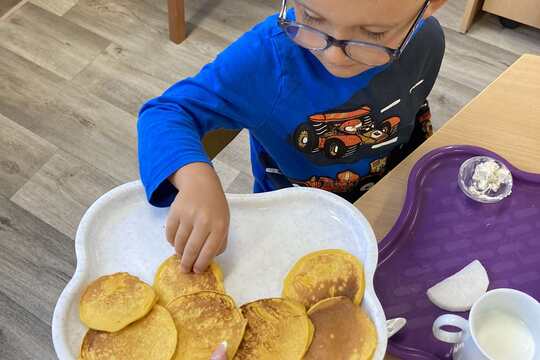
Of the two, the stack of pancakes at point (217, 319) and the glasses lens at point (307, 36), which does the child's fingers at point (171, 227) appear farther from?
the glasses lens at point (307, 36)

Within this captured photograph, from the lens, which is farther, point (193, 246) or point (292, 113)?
point (292, 113)

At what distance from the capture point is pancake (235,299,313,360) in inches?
21.7

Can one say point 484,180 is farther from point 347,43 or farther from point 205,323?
point 205,323

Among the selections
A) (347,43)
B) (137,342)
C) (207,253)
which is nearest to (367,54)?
(347,43)

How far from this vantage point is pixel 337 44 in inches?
23.3

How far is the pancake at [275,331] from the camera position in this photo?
0.55 meters

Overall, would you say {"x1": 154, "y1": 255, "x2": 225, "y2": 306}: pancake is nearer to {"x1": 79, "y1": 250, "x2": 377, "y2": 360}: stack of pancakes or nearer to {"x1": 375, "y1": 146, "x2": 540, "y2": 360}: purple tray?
{"x1": 79, "y1": 250, "x2": 377, "y2": 360}: stack of pancakes

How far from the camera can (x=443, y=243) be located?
0.68m

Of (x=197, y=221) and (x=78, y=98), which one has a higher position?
(x=197, y=221)

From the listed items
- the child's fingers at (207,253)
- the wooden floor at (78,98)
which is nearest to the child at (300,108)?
the child's fingers at (207,253)

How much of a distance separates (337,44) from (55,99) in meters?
1.31

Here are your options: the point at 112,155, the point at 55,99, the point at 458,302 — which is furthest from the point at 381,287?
the point at 55,99

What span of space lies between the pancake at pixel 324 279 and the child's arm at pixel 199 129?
3.5 inches

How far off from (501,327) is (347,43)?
32 centimetres
